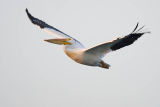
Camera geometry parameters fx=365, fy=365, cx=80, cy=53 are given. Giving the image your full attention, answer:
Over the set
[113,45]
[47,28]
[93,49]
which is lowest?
[93,49]

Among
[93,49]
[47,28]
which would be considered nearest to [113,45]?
[93,49]

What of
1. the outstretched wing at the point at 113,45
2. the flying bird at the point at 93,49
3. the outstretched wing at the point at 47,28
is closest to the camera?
the outstretched wing at the point at 113,45

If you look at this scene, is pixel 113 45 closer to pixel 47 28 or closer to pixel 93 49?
pixel 93 49

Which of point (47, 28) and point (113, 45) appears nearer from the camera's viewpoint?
point (113, 45)

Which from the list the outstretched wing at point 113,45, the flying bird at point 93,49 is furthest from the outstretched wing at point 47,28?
the outstretched wing at point 113,45

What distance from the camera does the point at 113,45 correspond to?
10594 mm

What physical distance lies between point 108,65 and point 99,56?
0.56 metres

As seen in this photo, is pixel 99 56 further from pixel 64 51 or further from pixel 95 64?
pixel 64 51

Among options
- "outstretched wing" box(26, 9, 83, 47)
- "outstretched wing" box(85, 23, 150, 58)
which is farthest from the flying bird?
"outstretched wing" box(26, 9, 83, 47)

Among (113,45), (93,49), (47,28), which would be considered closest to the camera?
(93,49)

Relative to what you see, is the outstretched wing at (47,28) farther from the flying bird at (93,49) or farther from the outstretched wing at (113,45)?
the outstretched wing at (113,45)

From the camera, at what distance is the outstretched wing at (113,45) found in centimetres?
1002

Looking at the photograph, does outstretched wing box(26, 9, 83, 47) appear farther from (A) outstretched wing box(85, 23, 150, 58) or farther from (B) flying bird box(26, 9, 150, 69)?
(A) outstretched wing box(85, 23, 150, 58)

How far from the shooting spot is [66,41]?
11.1m
